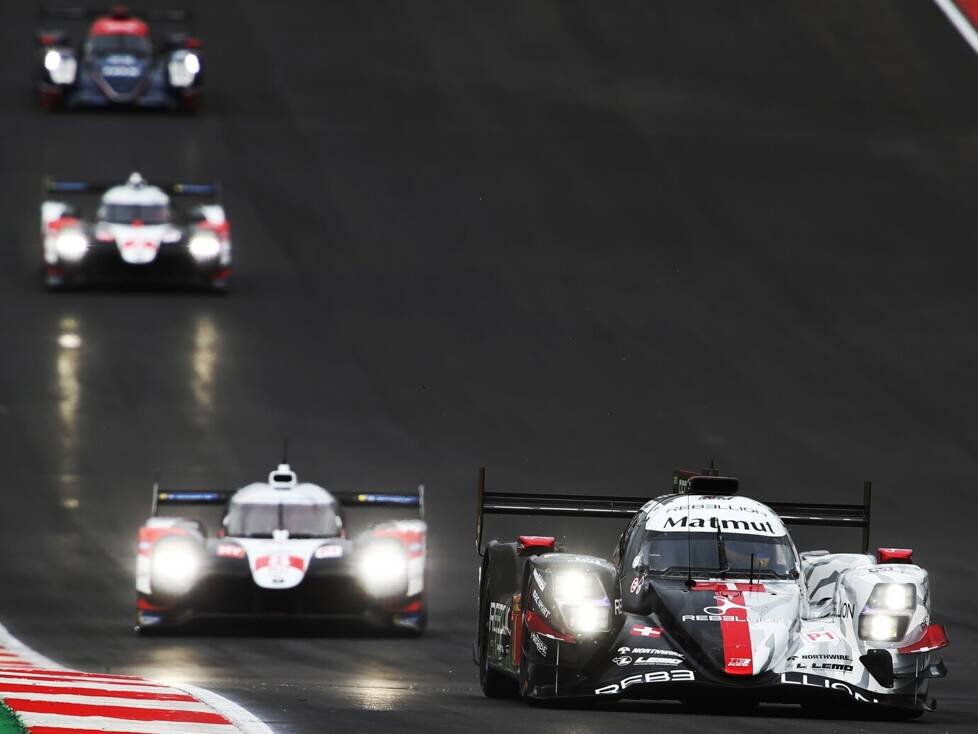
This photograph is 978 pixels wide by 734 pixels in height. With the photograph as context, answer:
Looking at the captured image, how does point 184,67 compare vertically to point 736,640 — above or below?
above

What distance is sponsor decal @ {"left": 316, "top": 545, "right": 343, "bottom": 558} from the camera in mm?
20281

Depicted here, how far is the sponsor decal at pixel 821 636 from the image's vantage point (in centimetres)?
1304

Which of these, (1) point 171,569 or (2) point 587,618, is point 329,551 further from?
(2) point 587,618

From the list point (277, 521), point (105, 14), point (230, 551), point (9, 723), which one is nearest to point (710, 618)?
point (9, 723)

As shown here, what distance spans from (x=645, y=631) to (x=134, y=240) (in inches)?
924

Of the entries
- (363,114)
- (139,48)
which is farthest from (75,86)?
(363,114)

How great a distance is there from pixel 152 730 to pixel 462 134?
35136 millimetres

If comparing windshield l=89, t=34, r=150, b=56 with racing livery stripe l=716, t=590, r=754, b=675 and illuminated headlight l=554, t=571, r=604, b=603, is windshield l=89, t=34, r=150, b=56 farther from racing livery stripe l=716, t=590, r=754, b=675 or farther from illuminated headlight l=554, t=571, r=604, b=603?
racing livery stripe l=716, t=590, r=754, b=675

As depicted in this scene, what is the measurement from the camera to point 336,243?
38812mm

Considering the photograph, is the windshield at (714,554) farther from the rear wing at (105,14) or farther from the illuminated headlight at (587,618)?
the rear wing at (105,14)

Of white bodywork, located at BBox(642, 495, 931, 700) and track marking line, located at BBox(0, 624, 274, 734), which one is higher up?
white bodywork, located at BBox(642, 495, 931, 700)

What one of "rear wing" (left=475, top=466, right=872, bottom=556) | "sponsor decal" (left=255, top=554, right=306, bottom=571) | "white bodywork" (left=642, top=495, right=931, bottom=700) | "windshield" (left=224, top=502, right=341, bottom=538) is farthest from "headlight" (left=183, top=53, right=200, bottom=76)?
"white bodywork" (left=642, top=495, right=931, bottom=700)

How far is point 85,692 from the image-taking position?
12.0 metres

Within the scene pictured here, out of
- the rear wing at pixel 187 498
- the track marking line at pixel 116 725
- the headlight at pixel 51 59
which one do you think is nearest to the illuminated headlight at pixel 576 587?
the track marking line at pixel 116 725
